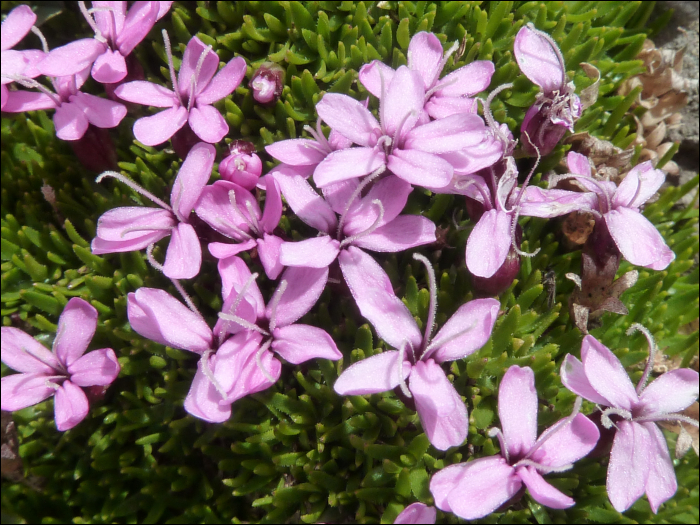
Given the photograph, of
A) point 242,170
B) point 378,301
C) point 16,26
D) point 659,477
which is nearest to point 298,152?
point 242,170

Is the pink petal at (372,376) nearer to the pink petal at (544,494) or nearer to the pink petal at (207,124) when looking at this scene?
the pink petal at (544,494)

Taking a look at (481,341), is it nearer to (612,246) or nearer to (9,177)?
(612,246)

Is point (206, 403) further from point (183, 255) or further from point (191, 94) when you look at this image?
point (191, 94)

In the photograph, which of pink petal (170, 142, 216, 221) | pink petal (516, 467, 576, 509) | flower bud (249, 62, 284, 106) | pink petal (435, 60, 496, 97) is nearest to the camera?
pink petal (516, 467, 576, 509)

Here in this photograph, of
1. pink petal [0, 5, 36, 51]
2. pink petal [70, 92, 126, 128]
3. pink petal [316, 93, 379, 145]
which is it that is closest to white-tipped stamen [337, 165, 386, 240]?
pink petal [316, 93, 379, 145]

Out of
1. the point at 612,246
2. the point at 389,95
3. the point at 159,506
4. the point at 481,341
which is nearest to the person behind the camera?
the point at 481,341

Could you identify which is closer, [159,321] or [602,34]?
[159,321]

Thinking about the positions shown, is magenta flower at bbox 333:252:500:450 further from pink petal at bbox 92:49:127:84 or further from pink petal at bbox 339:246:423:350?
pink petal at bbox 92:49:127:84

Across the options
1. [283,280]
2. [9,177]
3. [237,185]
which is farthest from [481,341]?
[9,177]
